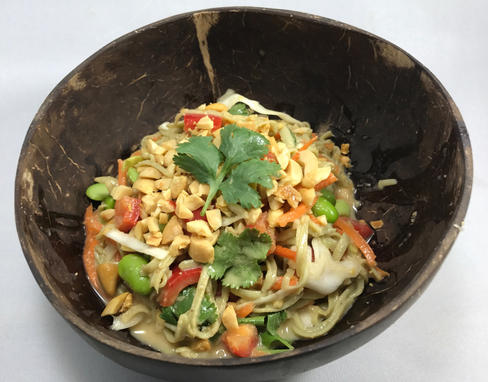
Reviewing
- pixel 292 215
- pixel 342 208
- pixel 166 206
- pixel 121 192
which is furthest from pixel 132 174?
pixel 342 208

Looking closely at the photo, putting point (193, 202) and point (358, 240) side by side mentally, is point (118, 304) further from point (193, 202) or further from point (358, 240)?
point (358, 240)

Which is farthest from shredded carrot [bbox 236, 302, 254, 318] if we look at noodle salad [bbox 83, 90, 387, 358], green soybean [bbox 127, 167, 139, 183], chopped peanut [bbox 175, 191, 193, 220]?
green soybean [bbox 127, 167, 139, 183]

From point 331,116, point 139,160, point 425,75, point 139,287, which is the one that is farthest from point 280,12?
point 139,287

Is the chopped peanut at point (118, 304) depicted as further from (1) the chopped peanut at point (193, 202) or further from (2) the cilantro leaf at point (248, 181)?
(2) the cilantro leaf at point (248, 181)

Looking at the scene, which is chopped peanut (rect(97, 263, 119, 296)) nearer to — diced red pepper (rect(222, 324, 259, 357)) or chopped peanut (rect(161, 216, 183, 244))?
chopped peanut (rect(161, 216, 183, 244))

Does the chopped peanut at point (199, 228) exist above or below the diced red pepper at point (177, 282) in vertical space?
above

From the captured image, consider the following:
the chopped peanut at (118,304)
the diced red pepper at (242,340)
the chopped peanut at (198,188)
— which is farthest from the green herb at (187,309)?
the chopped peanut at (198,188)
